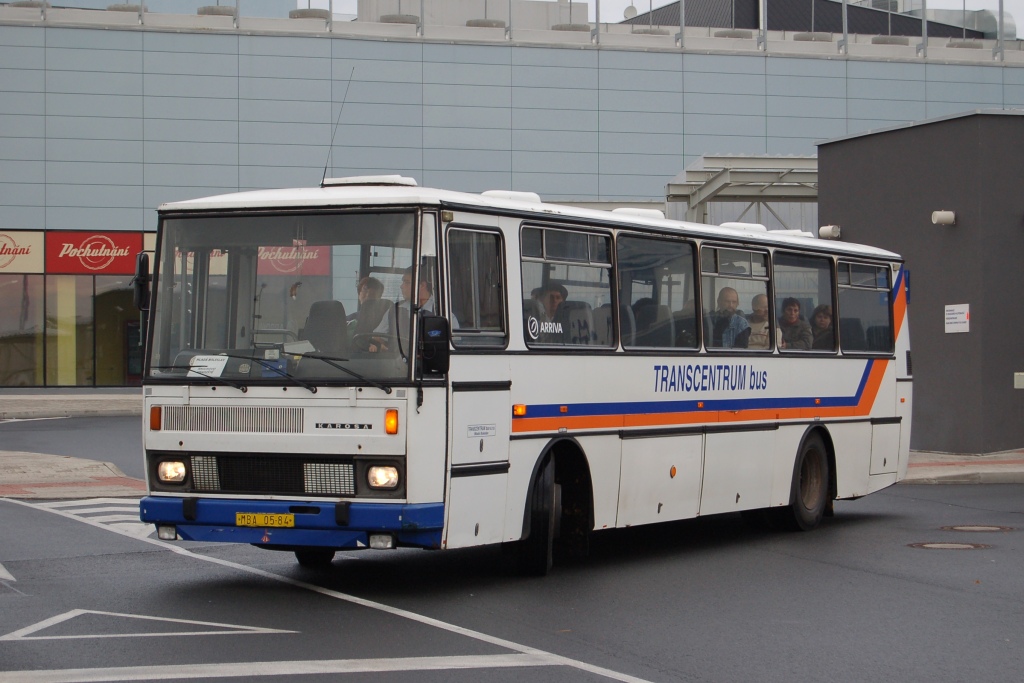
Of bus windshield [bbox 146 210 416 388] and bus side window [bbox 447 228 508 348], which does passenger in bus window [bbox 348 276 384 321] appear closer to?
bus windshield [bbox 146 210 416 388]

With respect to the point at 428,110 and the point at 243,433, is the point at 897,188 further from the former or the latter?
the point at 428,110

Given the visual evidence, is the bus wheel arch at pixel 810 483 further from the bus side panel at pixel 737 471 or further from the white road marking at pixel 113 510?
the white road marking at pixel 113 510

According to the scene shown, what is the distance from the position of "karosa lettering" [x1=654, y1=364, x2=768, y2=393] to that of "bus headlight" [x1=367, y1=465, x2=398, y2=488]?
3437 millimetres

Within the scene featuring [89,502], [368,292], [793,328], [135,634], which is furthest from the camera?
[89,502]

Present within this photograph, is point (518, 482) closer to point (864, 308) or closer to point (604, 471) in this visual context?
point (604, 471)

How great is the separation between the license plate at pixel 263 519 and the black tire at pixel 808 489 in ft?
21.0

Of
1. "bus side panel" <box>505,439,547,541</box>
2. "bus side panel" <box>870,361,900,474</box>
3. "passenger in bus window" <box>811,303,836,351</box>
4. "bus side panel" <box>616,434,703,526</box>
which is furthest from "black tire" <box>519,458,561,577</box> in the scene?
"bus side panel" <box>870,361,900,474</box>

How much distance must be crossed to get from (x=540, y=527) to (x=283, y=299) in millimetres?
2677

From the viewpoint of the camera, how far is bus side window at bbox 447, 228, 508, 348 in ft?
33.3

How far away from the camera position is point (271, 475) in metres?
9.84

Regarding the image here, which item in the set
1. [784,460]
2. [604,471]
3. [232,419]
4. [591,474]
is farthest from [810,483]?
[232,419]

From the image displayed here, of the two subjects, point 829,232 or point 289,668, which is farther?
point 829,232

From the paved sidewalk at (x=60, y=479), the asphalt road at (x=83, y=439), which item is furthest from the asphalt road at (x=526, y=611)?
the asphalt road at (x=83, y=439)

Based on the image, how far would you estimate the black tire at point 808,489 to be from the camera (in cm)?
1448
